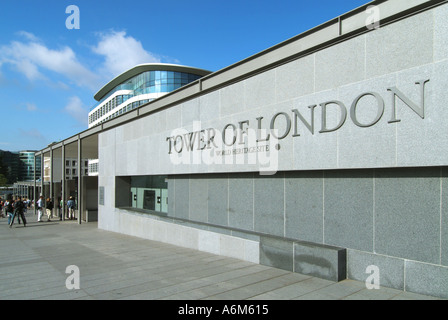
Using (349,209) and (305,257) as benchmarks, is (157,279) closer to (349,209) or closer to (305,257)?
(305,257)

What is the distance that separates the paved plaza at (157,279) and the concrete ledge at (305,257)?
164 millimetres

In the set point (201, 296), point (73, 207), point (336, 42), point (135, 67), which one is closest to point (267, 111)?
point (336, 42)

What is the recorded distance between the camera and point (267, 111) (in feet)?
25.3

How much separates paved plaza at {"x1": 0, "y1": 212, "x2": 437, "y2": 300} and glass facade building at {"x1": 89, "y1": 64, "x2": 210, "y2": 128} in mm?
44710

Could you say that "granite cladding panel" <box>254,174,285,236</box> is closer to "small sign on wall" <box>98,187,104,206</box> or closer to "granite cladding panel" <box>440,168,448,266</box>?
"granite cladding panel" <box>440,168,448,266</box>

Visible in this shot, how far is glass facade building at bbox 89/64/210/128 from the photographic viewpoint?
57.1m

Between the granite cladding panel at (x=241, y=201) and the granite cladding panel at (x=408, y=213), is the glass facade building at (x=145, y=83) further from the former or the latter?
the granite cladding panel at (x=408, y=213)

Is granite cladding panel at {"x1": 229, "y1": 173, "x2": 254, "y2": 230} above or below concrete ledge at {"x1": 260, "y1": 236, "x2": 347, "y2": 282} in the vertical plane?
above

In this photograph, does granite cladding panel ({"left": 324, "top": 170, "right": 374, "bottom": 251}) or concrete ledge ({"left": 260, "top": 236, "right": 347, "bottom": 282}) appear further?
concrete ledge ({"left": 260, "top": 236, "right": 347, "bottom": 282})

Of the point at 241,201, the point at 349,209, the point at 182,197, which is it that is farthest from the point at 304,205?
the point at 182,197

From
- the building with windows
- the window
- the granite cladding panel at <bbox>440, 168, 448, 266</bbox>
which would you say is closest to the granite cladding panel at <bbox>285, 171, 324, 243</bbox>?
the building with windows

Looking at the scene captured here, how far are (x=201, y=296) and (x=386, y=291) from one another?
10.1ft

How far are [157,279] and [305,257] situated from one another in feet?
10.1

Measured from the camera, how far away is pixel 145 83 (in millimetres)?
58406
